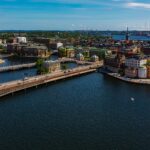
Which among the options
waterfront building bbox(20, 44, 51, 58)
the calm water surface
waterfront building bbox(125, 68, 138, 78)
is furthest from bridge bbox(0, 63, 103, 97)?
waterfront building bbox(20, 44, 51, 58)

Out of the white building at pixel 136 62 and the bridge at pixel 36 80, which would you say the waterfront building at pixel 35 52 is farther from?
the white building at pixel 136 62

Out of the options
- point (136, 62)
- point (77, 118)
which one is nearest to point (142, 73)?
point (136, 62)

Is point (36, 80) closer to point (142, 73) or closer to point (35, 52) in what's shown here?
point (142, 73)

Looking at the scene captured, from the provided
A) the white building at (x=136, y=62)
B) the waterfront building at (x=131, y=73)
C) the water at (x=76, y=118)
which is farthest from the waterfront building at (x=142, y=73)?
the water at (x=76, y=118)

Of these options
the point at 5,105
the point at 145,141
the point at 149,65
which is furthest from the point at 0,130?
the point at 149,65

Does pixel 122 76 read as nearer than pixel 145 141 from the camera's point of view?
No

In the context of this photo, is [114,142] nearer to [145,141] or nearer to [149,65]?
[145,141]
